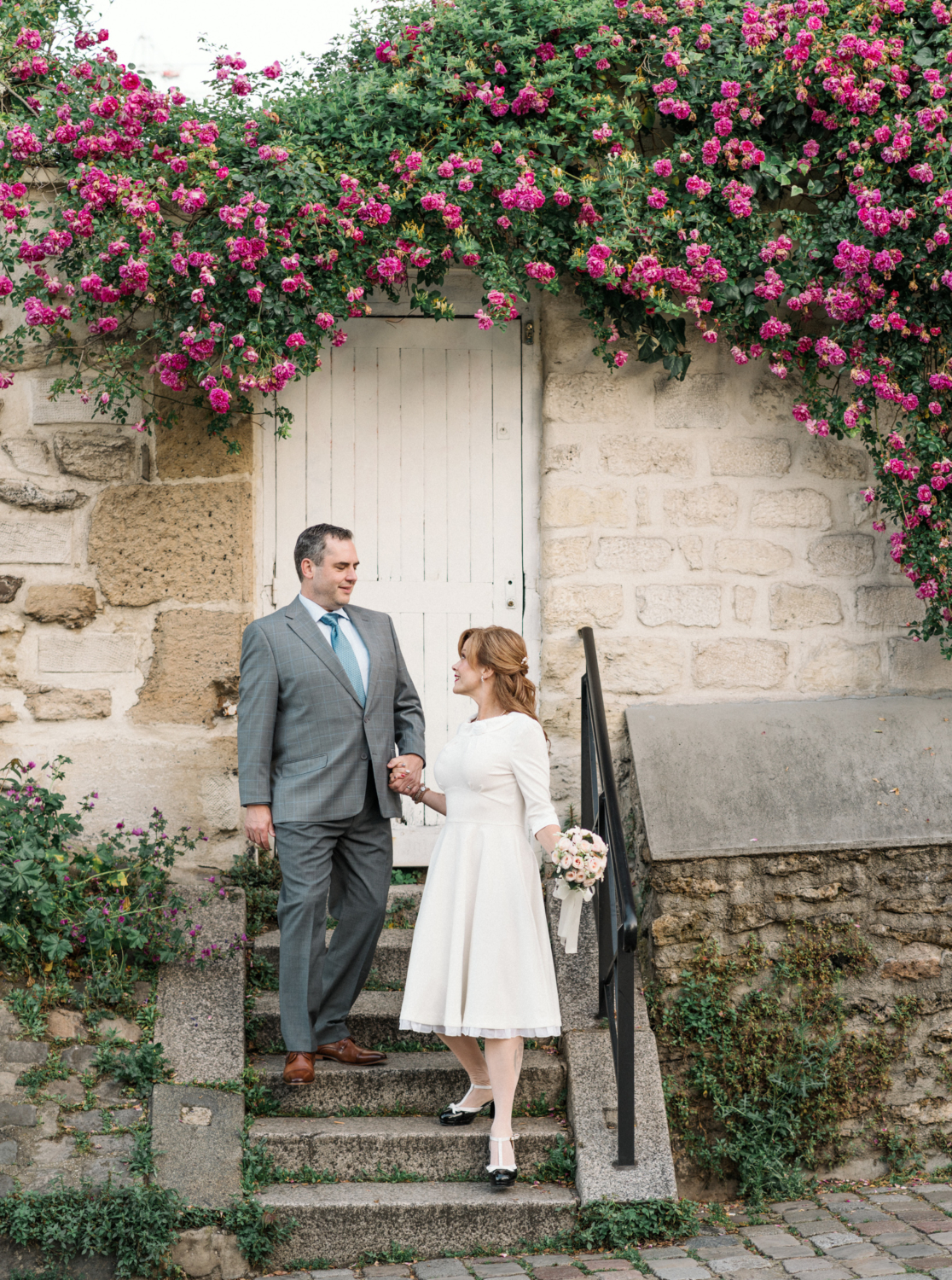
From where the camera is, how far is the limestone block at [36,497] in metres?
4.63

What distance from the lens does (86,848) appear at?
14.8ft

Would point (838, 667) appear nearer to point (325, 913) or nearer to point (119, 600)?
point (325, 913)

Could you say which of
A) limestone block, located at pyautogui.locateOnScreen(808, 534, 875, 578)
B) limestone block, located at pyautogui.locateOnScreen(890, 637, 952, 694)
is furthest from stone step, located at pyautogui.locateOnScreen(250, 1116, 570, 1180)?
limestone block, located at pyautogui.locateOnScreen(808, 534, 875, 578)

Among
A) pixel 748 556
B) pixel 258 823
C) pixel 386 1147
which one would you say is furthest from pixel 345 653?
pixel 748 556

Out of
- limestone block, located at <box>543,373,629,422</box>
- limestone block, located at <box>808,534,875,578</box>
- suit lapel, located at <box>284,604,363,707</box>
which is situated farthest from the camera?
limestone block, located at <box>808,534,875,578</box>

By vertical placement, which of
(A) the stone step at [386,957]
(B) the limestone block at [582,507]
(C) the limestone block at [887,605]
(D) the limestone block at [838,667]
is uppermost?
(B) the limestone block at [582,507]

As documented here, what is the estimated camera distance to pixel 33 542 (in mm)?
4641

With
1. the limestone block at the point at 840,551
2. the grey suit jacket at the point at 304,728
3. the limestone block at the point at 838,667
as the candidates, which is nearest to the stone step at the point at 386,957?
the grey suit jacket at the point at 304,728

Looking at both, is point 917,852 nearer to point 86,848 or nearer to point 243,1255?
point 243,1255

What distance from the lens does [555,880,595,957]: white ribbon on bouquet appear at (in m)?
3.44

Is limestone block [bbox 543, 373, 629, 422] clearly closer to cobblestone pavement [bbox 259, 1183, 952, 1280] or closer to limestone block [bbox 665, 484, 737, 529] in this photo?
limestone block [bbox 665, 484, 737, 529]

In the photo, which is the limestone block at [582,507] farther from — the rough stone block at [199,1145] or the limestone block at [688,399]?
the rough stone block at [199,1145]

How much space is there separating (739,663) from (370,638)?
170cm

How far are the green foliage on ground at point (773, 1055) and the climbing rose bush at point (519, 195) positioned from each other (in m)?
1.46
